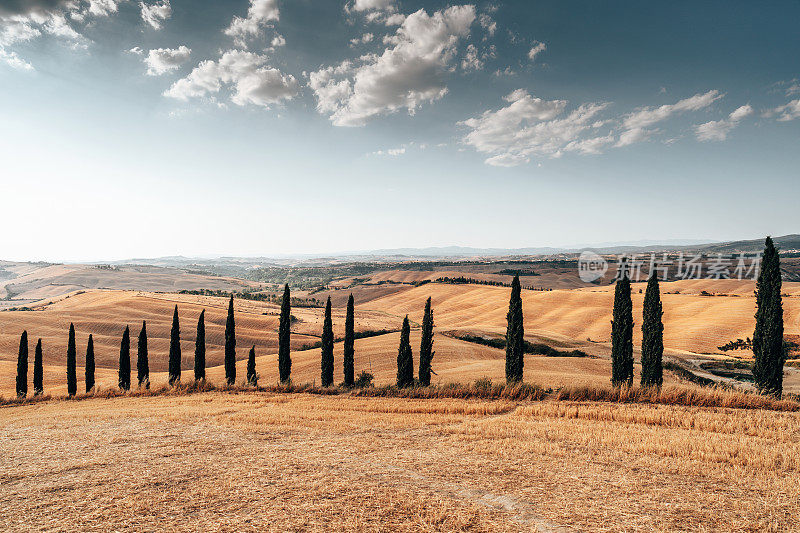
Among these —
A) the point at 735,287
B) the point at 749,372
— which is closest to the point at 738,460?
the point at 749,372

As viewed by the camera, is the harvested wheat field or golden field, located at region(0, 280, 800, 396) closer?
the harvested wheat field

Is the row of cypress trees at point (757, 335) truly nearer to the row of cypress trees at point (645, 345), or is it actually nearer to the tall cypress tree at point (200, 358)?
the row of cypress trees at point (645, 345)

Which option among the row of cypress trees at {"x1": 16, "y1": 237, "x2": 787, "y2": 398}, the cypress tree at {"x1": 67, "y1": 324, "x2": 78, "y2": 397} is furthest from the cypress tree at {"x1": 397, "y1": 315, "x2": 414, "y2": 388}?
the cypress tree at {"x1": 67, "y1": 324, "x2": 78, "y2": 397}

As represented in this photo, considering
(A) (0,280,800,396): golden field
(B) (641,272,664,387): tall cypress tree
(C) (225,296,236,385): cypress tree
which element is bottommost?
(A) (0,280,800,396): golden field

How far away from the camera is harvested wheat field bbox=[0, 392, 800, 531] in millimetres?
7793

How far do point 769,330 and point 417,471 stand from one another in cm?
2917

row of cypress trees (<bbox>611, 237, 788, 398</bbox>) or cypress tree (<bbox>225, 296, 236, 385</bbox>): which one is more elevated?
row of cypress trees (<bbox>611, 237, 788, 398</bbox>)

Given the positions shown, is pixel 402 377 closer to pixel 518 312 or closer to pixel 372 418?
pixel 518 312

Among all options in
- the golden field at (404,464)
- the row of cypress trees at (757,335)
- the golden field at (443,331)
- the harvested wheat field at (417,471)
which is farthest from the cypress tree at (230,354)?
the row of cypress trees at (757,335)

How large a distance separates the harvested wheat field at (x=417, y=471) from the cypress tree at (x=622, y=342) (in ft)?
43.7

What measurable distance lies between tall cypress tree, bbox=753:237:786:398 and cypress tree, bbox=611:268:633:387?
7.21 m

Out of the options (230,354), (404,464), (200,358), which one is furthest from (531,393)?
(200,358)

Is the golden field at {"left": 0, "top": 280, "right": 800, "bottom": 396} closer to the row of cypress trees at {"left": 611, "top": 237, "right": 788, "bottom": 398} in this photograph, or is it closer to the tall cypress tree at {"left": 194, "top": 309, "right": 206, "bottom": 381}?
the row of cypress trees at {"left": 611, "top": 237, "right": 788, "bottom": 398}

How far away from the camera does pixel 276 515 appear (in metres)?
7.91
